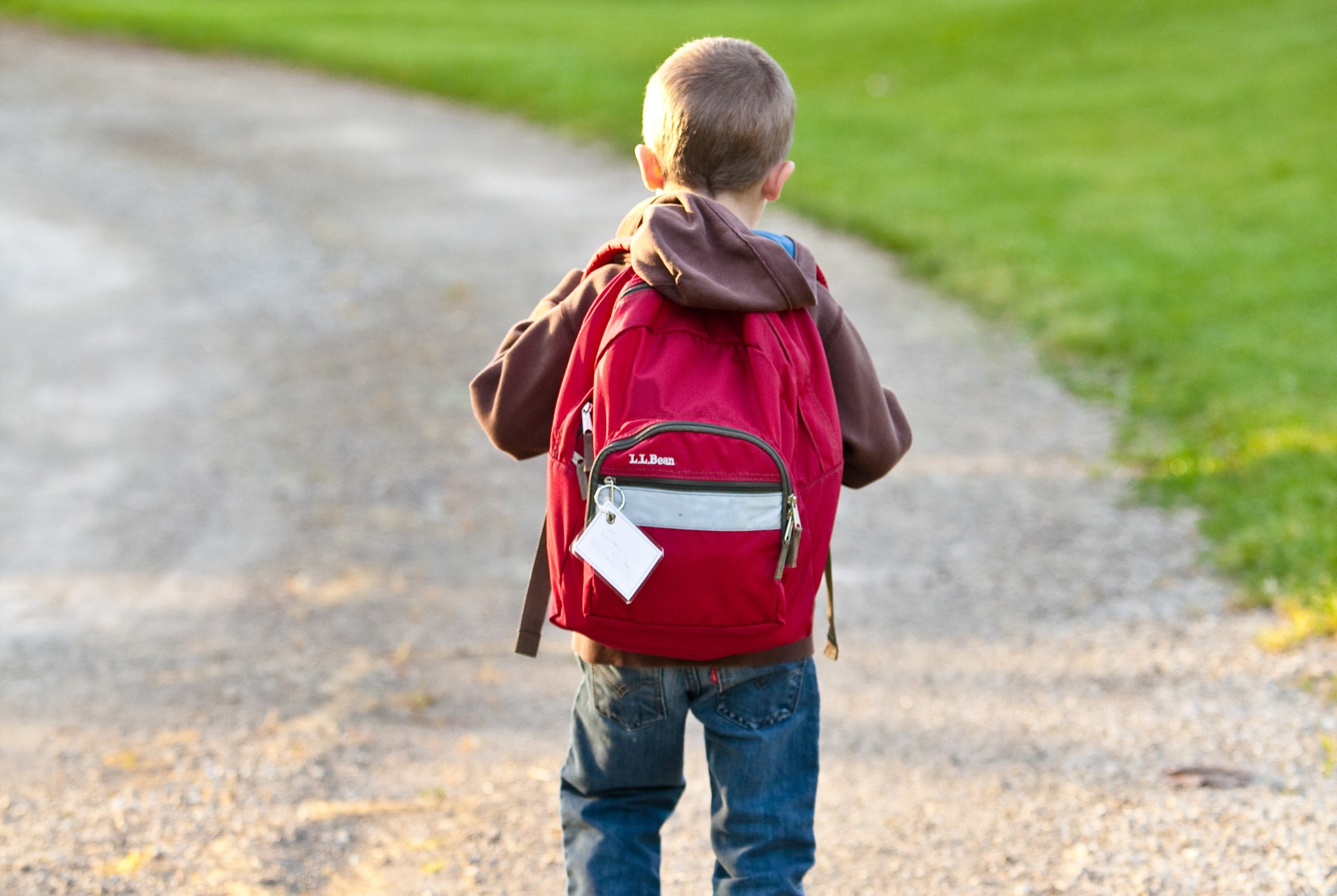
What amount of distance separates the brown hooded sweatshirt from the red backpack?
0.05 m

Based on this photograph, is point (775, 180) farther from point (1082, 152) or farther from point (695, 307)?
point (1082, 152)

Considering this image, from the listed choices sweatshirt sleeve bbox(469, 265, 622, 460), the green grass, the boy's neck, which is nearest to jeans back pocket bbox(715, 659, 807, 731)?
sweatshirt sleeve bbox(469, 265, 622, 460)

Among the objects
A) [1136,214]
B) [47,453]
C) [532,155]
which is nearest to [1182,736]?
[47,453]

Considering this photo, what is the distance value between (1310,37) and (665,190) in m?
15.4

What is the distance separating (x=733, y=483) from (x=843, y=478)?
331 millimetres

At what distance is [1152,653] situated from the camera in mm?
3762

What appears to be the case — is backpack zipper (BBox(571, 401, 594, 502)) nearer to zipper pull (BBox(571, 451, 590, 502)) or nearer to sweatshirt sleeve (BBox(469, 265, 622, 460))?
zipper pull (BBox(571, 451, 590, 502))

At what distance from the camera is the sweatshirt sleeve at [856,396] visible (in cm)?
212

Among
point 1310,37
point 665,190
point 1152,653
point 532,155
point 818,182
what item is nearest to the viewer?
point 665,190

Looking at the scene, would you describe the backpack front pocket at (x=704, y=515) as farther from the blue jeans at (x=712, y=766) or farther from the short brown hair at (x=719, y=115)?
the short brown hair at (x=719, y=115)

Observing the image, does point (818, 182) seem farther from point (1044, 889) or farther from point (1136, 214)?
point (1044, 889)

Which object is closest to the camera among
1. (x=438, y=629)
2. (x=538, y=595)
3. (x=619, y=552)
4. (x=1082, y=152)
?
(x=619, y=552)

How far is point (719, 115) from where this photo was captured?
6.66 ft

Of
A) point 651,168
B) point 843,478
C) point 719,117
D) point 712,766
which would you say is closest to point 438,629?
point 712,766
